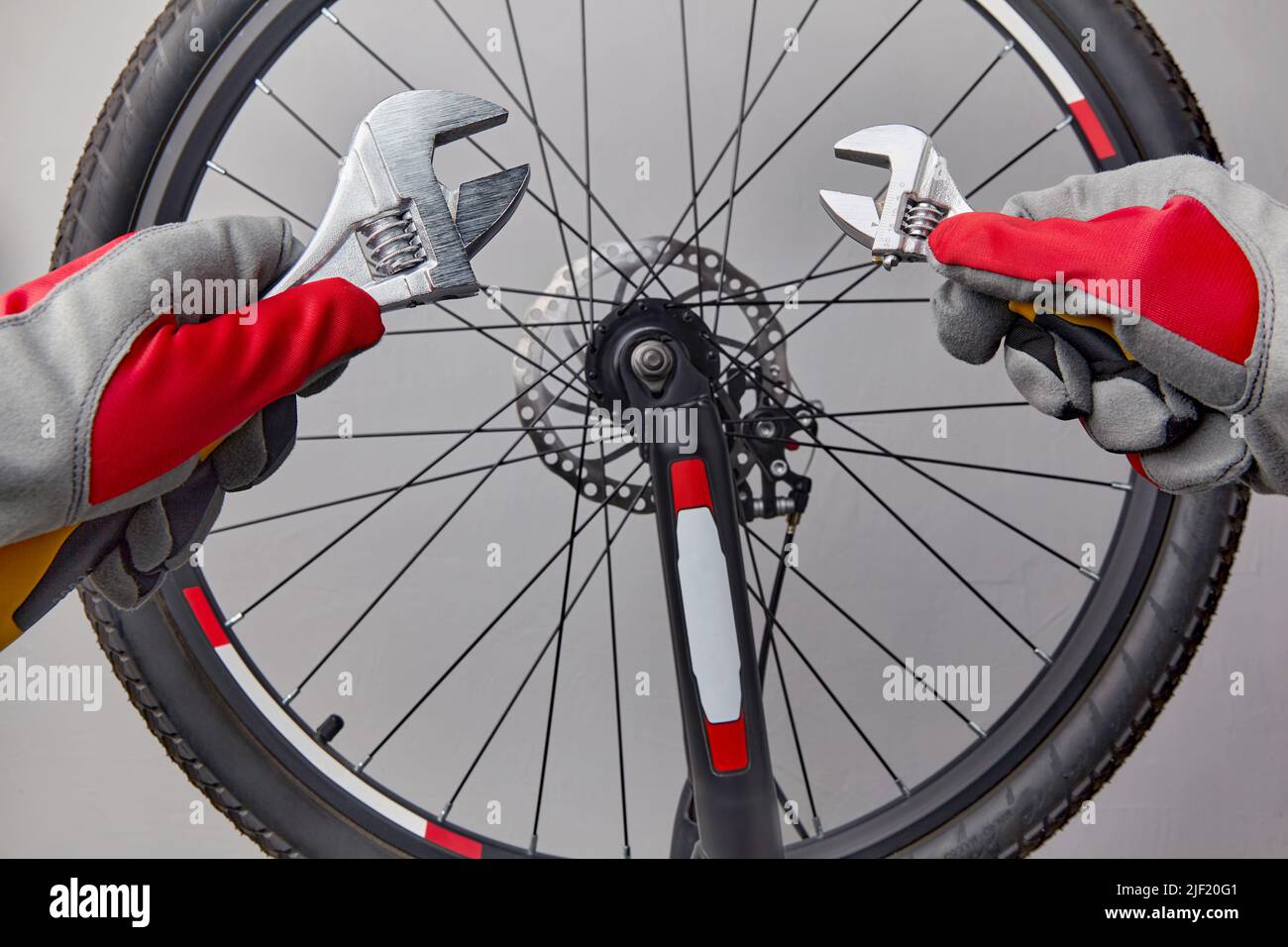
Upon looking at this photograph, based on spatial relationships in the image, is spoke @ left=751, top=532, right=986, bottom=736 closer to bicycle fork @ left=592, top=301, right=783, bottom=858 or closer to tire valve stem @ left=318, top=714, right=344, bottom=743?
bicycle fork @ left=592, top=301, right=783, bottom=858

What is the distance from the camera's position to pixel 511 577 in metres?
1.05

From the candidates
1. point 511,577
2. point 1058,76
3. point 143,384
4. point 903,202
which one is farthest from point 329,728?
point 1058,76

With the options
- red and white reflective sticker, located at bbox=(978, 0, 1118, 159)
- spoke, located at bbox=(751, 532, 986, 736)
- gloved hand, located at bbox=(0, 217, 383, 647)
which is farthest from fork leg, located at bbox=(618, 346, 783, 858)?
red and white reflective sticker, located at bbox=(978, 0, 1118, 159)

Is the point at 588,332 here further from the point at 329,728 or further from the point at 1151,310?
the point at 1151,310

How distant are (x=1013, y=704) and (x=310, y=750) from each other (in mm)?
531

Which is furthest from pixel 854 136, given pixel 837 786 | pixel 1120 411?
pixel 837 786

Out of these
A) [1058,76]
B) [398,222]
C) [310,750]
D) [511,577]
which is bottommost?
[310,750]

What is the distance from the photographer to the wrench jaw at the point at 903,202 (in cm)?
52

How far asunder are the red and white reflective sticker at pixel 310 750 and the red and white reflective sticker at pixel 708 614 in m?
0.26

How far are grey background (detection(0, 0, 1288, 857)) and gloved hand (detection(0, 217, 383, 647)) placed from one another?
1.77 feet

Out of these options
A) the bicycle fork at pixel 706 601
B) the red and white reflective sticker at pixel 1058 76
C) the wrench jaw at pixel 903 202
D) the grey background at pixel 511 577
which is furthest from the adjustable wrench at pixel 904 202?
the grey background at pixel 511 577

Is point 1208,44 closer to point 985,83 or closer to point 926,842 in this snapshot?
point 985,83

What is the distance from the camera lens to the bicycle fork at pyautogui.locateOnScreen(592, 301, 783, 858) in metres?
0.64

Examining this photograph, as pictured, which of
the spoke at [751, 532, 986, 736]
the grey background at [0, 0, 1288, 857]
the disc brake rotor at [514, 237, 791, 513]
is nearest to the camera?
the spoke at [751, 532, 986, 736]
